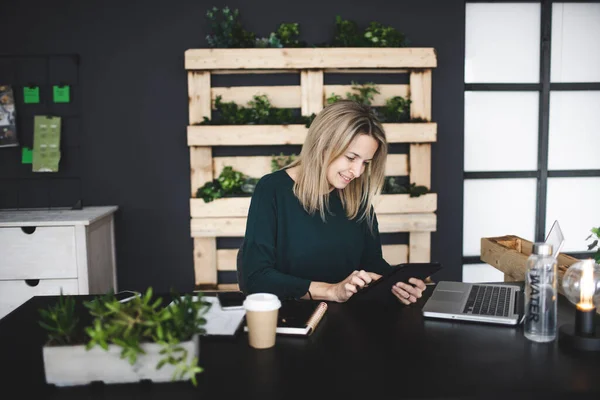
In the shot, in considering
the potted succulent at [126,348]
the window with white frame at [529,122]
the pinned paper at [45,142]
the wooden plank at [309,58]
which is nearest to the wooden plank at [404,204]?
the window with white frame at [529,122]

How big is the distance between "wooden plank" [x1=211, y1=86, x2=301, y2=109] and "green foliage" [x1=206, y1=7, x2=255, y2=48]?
257 mm

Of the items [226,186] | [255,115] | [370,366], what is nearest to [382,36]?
[255,115]

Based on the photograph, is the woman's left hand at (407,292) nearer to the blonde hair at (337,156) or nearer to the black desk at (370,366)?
the black desk at (370,366)

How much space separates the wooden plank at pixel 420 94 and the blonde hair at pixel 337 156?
4.73 ft

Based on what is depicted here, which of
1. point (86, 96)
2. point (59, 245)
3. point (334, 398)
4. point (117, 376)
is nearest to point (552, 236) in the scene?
point (334, 398)

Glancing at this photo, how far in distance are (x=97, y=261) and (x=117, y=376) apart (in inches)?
82.7

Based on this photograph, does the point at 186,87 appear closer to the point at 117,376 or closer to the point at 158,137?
the point at 158,137

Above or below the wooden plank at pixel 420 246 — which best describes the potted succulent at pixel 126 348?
above

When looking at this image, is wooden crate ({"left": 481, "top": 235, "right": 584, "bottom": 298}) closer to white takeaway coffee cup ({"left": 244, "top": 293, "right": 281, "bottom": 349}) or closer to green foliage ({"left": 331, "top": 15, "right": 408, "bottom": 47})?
white takeaway coffee cup ({"left": 244, "top": 293, "right": 281, "bottom": 349})

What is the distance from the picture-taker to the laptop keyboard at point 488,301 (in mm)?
1453

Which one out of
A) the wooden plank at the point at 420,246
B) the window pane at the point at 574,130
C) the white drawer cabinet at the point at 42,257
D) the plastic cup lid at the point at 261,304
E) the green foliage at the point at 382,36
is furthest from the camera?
the window pane at the point at 574,130

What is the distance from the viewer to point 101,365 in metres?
1.06

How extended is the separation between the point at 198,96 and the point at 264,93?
15.7 inches

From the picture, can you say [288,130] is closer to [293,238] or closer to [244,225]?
[244,225]
